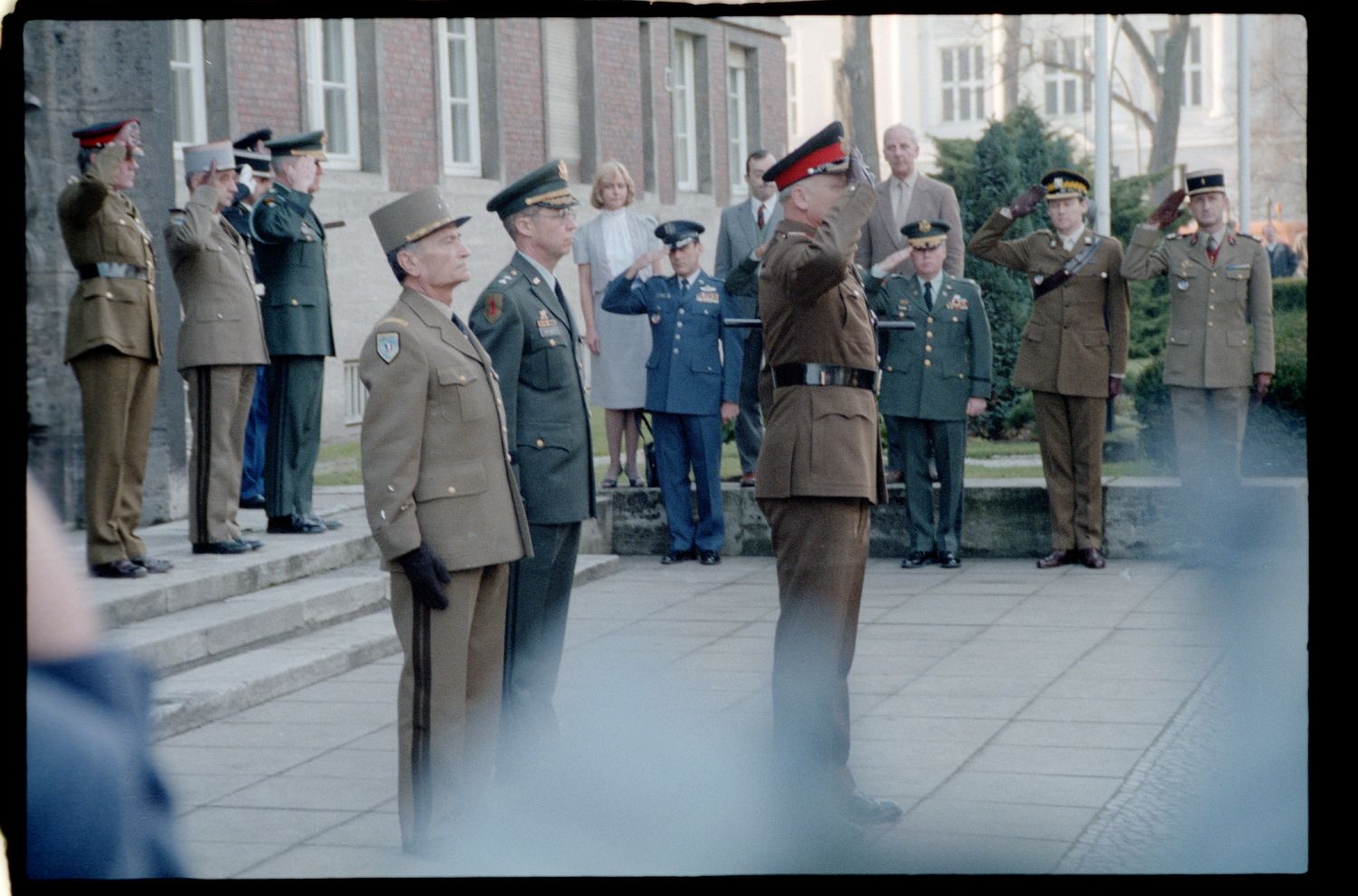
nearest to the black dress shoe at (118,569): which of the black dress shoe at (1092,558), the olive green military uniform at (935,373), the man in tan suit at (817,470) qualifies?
the man in tan suit at (817,470)

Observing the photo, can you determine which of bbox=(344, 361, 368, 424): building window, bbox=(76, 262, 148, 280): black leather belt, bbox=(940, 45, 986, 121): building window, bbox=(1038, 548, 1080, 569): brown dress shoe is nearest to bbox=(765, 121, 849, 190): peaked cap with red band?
bbox=(76, 262, 148, 280): black leather belt

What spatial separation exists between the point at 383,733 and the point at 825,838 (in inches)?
81.5

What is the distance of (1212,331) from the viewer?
9781 mm

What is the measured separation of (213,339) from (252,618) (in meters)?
1.54

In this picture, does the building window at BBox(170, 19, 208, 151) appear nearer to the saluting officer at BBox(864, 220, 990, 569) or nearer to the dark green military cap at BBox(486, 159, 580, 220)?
the saluting officer at BBox(864, 220, 990, 569)

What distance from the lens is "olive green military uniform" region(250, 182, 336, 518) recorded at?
9031 millimetres

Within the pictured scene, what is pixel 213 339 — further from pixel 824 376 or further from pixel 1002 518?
pixel 1002 518

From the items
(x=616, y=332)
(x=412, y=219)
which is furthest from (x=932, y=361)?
(x=412, y=219)

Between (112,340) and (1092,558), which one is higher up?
(112,340)

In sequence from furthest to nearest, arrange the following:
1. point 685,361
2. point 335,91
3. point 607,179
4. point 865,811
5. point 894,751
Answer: point 335,91 < point 607,179 < point 685,361 < point 894,751 < point 865,811

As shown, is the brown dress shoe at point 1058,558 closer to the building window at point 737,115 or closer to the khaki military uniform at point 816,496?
the khaki military uniform at point 816,496

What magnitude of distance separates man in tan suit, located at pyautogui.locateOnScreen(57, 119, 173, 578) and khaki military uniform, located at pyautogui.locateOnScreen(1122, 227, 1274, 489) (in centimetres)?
514

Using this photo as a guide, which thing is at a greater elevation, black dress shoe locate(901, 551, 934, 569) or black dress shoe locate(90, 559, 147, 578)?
black dress shoe locate(90, 559, 147, 578)

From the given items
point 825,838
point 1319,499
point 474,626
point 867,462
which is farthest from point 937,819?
point 1319,499
